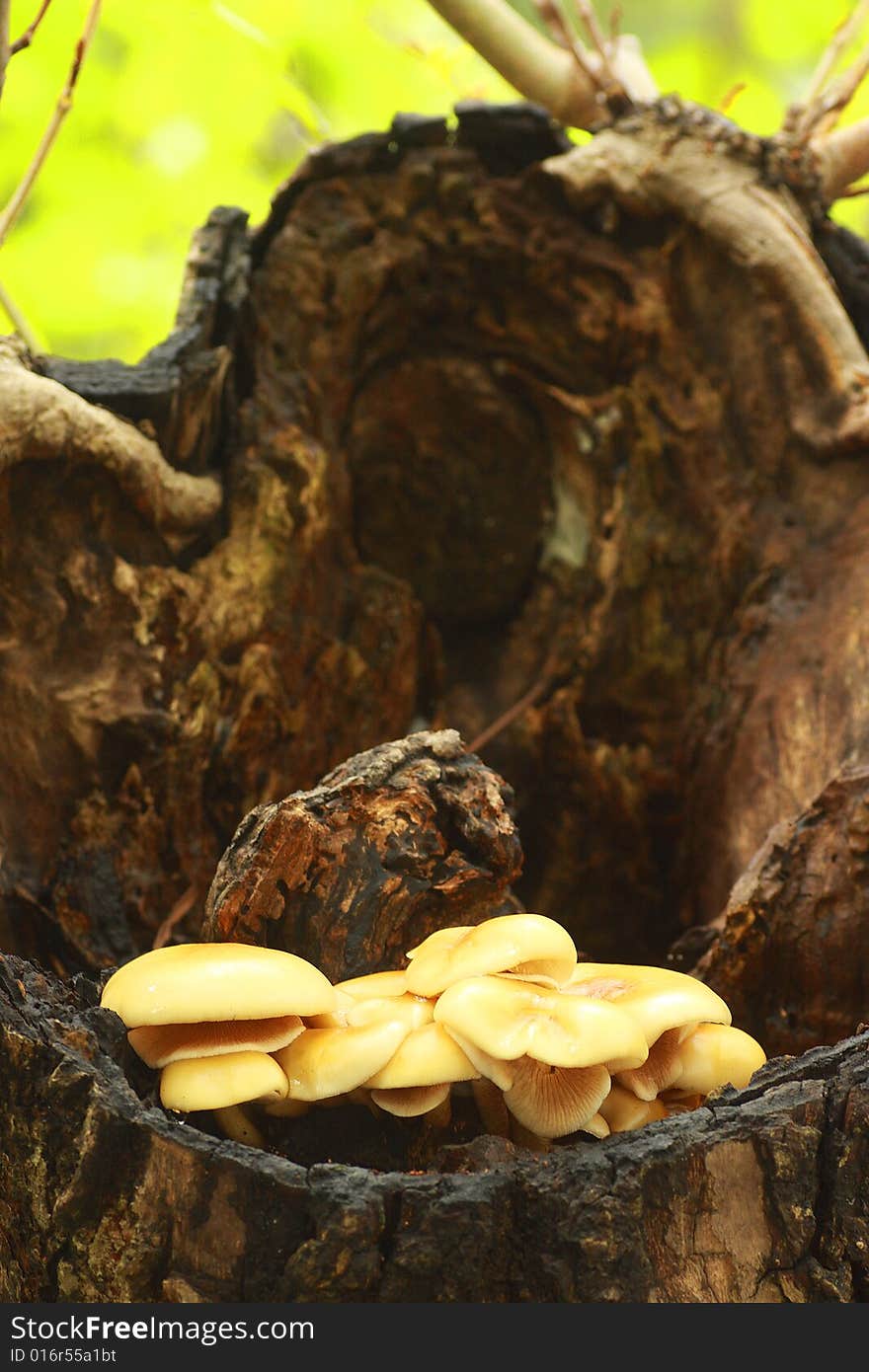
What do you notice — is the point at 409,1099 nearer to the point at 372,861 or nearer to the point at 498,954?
the point at 498,954

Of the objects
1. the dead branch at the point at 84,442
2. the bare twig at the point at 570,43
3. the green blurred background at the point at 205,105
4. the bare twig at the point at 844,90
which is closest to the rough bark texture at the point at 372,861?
the dead branch at the point at 84,442

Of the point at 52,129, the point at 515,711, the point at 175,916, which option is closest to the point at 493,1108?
the point at 175,916

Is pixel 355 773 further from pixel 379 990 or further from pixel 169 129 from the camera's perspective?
pixel 169 129

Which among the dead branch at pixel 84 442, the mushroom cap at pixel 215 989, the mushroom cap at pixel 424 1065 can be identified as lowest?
the mushroom cap at pixel 424 1065

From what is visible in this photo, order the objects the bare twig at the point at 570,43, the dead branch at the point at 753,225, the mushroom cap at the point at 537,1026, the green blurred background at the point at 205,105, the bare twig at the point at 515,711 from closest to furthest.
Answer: the mushroom cap at the point at 537,1026 < the dead branch at the point at 753,225 < the bare twig at the point at 570,43 < the bare twig at the point at 515,711 < the green blurred background at the point at 205,105

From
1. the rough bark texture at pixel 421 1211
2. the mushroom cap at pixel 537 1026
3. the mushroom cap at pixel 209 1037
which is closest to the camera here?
the rough bark texture at pixel 421 1211

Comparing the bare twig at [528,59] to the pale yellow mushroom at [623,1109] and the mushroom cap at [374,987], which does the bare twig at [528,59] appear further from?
the pale yellow mushroom at [623,1109]

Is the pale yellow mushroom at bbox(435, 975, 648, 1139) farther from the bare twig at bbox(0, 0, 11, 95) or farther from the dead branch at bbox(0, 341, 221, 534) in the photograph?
the bare twig at bbox(0, 0, 11, 95)

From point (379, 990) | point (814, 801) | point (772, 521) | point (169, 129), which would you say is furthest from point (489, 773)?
point (169, 129)
